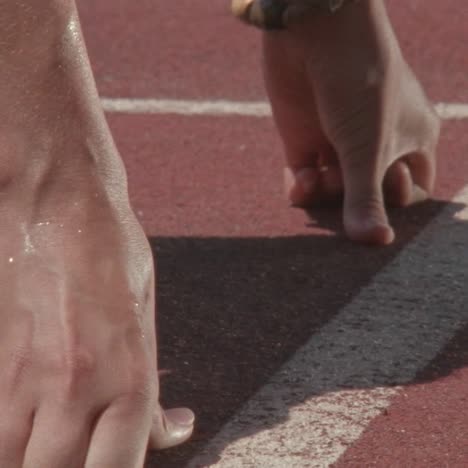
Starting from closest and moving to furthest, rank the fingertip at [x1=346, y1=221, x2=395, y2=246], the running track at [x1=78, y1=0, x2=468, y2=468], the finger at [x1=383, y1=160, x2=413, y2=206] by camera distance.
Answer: the running track at [x1=78, y1=0, x2=468, y2=468], the fingertip at [x1=346, y1=221, x2=395, y2=246], the finger at [x1=383, y1=160, x2=413, y2=206]

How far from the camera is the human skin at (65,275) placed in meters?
2.03

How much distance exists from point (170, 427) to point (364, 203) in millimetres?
1028

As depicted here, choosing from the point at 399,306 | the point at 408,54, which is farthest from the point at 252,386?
the point at 408,54

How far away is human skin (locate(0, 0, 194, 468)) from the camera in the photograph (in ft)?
6.66

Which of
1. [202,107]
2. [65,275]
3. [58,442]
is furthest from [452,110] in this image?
[58,442]

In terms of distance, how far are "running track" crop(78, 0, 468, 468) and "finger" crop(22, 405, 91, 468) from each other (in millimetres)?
208

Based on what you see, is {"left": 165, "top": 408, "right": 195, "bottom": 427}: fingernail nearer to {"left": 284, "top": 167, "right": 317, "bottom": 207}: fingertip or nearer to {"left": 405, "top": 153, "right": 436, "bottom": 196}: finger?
{"left": 284, "top": 167, "right": 317, "bottom": 207}: fingertip

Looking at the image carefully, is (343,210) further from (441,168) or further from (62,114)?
(62,114)

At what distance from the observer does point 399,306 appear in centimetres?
280

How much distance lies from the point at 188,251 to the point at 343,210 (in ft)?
1.15

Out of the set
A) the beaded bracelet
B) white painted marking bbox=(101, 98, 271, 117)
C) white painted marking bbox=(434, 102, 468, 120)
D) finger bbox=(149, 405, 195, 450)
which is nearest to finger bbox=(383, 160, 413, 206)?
the beaded bracelet

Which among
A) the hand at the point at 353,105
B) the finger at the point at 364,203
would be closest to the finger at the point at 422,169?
the hand at the point at 353,105

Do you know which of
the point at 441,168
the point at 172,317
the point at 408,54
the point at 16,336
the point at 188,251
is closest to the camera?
the point at 16,336

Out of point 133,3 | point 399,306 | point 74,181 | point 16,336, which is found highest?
point 74,181
